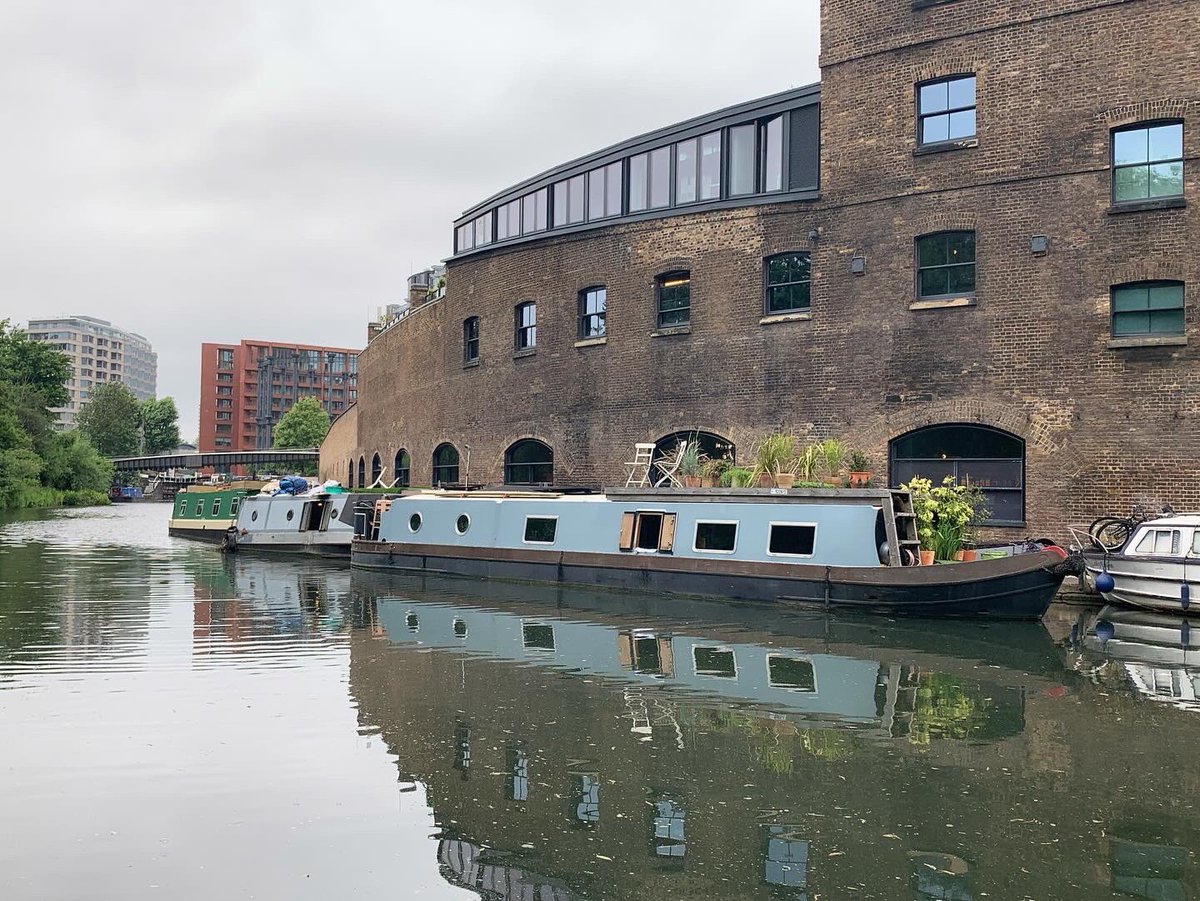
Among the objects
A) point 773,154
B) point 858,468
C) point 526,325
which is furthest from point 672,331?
point 858,468

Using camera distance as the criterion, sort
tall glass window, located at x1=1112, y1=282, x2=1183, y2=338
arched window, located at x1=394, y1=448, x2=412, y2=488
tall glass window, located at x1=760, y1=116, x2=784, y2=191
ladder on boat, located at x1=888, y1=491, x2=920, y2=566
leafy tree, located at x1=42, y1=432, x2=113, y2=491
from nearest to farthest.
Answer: ladder on boat, located at x1=888, y1=491, x2=920, y2=566, tall glass window, located at x1=1112, y1=282, x2=1183, y2=338, tall glass window, located at x1=760, y1=116, x2=784, y2=191, arched window, located at x1=394, y1=448, x2=412, y2=488, leafy tree, located at x1=42, y1=432, x2=113, y2=491

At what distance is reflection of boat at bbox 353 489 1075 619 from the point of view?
46.3 feet

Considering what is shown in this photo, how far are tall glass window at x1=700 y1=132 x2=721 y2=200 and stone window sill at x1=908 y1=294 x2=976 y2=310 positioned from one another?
5.03 m

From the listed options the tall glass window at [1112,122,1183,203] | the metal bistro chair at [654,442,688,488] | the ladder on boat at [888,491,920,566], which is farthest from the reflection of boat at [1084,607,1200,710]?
the metal bistro chair at [654,442,688,488]

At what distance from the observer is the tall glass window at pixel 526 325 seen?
1006 inches

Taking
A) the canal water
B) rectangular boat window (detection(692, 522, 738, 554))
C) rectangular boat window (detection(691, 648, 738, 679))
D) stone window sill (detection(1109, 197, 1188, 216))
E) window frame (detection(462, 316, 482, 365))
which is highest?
stone window sill (detection(1109, 197, 1188, 216))

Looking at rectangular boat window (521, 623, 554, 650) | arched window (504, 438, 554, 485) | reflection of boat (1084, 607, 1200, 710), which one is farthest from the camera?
arched window (504, 438, 554, 485)

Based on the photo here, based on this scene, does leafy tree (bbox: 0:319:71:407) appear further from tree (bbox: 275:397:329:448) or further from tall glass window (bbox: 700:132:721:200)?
tall glass window (bbox: 700:132:721:200)

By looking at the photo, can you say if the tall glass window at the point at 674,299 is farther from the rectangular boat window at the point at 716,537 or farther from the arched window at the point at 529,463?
the rectangular boat window at the point at 716,537

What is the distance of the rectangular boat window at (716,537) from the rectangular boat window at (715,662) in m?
4.34

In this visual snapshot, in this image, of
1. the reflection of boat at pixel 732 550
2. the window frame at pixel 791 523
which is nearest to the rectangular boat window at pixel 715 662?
the reflection of boat at pixel 732 550

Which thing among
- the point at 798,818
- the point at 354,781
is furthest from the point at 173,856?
the point at 798,818

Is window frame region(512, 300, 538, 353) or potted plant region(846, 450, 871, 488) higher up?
window frame region(512, 300, 538, 353)

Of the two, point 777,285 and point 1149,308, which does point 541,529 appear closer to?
point 777,285
